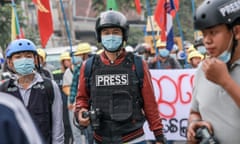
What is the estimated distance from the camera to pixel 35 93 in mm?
4688

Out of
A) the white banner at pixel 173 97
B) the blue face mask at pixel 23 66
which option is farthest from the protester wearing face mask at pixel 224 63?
the white banner at pixel 173 97

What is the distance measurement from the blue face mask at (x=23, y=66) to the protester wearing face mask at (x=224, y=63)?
2.38 meters

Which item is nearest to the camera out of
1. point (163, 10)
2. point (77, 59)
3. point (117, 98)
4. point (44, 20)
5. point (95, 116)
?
point (95, 116)

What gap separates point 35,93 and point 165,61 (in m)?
6.13

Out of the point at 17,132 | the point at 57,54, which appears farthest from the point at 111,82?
the point at 57,54

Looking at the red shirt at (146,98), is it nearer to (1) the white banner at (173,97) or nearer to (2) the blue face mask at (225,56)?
(2) the blue face mask at (225,56)

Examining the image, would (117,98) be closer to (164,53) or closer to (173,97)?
(173,97)

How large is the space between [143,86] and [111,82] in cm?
27

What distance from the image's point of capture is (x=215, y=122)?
8.96 ft

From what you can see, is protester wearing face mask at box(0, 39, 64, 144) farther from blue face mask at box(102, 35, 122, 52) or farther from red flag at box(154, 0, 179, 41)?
red flag at box(154, 0, 179, 41)

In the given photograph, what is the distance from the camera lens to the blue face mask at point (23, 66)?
486cm

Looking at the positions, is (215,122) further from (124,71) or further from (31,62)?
(31,62)

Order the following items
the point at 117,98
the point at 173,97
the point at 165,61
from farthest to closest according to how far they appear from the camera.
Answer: the point at 165,61 < the point at 173,97 < the point at 117,98

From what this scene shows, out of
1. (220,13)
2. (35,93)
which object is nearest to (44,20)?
(35,93)
